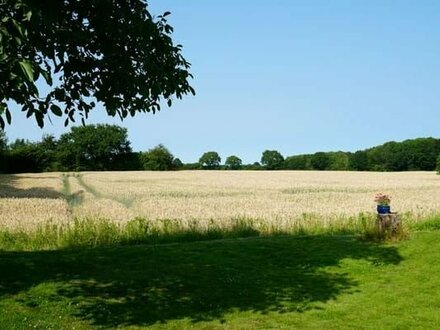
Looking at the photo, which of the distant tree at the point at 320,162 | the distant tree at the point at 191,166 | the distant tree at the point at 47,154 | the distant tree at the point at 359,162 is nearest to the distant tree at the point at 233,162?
the distant tree at the point at 191,166

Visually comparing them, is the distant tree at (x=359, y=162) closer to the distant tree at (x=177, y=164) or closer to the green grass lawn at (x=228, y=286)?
the distant tree at (x=177, y=164)

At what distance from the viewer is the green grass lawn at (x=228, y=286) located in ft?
33.1

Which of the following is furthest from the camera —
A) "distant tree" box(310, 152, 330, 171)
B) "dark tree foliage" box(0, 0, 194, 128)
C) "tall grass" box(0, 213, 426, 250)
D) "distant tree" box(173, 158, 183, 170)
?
"distant tree" box(310, 152, 330, 171)

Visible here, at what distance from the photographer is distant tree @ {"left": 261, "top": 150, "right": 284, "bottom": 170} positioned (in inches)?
6284

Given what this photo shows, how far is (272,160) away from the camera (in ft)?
531

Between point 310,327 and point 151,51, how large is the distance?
20.8 feet

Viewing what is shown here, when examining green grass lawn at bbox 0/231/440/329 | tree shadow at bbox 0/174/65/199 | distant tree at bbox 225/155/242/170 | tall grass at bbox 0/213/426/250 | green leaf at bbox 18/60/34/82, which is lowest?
green grass lawn at bbox 0/231/440/329

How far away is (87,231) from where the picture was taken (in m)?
19.2

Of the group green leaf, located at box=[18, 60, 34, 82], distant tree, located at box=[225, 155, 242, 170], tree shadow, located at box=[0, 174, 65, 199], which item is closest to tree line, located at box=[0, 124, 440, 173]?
distant tree, located at box=[225, 155, 242, 170]

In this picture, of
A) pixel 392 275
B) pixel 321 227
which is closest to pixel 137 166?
pixel 321 227

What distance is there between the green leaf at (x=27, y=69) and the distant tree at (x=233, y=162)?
170 m

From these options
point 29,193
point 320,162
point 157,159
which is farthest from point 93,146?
point 29,193

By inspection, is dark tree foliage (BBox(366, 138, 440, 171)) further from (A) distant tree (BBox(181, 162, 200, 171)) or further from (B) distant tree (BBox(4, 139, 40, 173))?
(B) distant tree (BBox(4, 139, 40, 173))

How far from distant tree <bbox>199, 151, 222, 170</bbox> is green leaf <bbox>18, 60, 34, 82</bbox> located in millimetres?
163822
